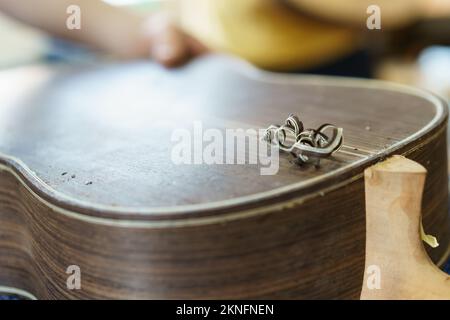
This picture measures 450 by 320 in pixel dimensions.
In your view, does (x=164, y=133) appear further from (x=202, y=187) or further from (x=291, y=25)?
(x=291, y=25)

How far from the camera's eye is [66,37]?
1.48m

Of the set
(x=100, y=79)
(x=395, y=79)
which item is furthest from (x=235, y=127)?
(x=395, y=79)

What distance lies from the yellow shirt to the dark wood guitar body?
3.13 feet

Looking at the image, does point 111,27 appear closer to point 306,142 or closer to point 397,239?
point 306,142

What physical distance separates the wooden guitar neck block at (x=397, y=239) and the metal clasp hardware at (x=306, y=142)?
0.18ft

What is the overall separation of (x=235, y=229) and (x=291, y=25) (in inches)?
58.7

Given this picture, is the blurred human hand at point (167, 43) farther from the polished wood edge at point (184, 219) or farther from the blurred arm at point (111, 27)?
the polished wood edge at point (184, 219)

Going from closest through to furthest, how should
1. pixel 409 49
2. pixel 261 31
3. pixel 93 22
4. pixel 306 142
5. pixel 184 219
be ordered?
pixel 184 219
pixel 306 142
pixel 93 22
pixel 261 31
pixel 409 49

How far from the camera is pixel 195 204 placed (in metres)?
0.59

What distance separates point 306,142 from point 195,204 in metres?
0.17

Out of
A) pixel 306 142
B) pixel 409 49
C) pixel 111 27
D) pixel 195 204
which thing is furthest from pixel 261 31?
pixel 409 49

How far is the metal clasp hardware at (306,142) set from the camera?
661 mm

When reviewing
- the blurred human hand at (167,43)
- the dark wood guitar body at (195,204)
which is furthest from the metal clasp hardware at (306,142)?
the blurred human hand at (167,43)

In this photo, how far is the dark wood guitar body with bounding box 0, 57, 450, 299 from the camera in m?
0.58
